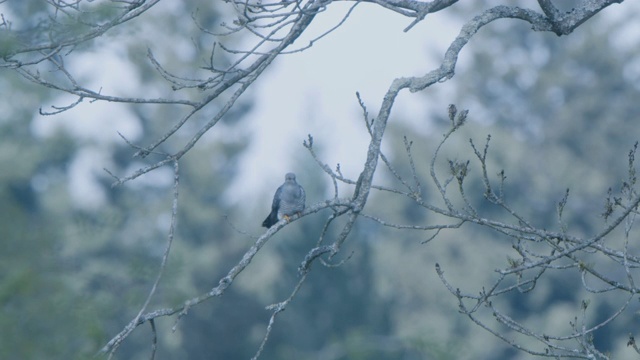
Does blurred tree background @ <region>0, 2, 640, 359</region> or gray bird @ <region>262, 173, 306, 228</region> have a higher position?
blurred tree background @ <region>0, 2, 640, 359</region>

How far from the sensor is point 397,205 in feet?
124

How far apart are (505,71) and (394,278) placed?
7.78m

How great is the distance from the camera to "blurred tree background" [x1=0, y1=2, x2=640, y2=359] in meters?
27.5

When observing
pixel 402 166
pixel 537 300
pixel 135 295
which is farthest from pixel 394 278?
pixel 135 295

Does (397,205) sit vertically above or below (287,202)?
above

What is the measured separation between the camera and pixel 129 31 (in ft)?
19.2

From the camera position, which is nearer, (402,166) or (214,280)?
(214,280)

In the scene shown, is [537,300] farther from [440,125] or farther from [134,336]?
[134,336]

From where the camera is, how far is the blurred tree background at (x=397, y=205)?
2752cm

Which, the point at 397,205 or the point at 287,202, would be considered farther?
the point at 397,205

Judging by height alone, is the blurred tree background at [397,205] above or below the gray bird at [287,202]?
above

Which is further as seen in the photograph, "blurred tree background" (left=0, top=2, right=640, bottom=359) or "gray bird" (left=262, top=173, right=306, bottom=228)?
"blurred tree background" (left=0, top=2, right=640, bottom=359)

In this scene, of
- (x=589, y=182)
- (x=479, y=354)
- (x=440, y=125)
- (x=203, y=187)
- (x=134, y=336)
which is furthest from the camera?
(x=440, y=125)

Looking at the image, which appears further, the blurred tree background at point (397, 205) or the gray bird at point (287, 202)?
the blurred tree background at point (397, 205)
